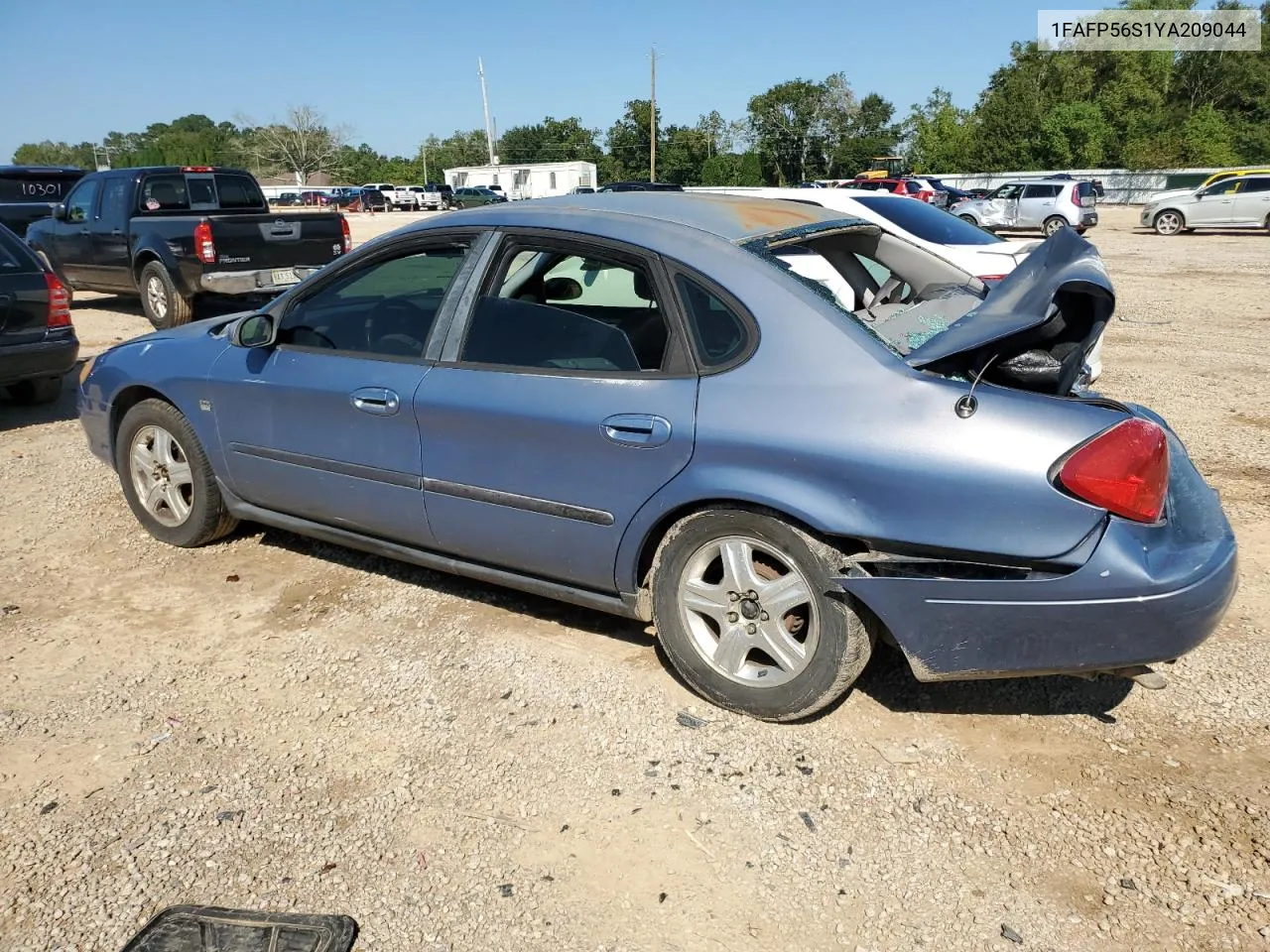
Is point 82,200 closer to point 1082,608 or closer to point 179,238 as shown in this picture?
point 179,238

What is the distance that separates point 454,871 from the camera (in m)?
2.62

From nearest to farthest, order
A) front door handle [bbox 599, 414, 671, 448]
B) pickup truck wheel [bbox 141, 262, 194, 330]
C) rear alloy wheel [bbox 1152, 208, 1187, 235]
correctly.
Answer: front door handle [bbox 599, 414, 671, 448]
pickup truck wheel [bbox 141, 262, 194, 330]
rear alloy wheel [bbox 1152, 208, 1187, 235]

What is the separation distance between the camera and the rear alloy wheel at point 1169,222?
92.0 ft

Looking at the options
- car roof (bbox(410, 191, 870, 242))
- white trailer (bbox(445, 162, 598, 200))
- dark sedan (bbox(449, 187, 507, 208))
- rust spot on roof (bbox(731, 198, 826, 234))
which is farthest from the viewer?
white trailer (bbox(445, 162, 598, 200))

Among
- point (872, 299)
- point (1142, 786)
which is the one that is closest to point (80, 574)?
point (872, 299)

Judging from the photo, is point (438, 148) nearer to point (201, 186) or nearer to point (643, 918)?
point (201, 186)

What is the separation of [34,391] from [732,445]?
23.4 ft

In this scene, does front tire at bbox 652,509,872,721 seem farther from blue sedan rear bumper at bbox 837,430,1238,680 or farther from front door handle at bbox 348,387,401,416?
front door handle at bbox 348,387,401,416

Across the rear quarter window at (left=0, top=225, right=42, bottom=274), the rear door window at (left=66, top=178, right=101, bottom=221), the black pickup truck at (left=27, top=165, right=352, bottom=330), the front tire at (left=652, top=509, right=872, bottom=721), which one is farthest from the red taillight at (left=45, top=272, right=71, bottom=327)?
the front tire at (left=652, top=509, right=872, bottom=721)

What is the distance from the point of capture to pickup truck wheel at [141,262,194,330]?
35.9 feet

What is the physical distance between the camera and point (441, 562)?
3.89m

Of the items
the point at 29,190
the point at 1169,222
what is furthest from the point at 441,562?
the point at 1169,222

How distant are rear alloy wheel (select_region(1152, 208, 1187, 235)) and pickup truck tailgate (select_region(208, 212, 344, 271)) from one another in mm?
26038

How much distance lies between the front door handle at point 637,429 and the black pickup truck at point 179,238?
25.8ft
